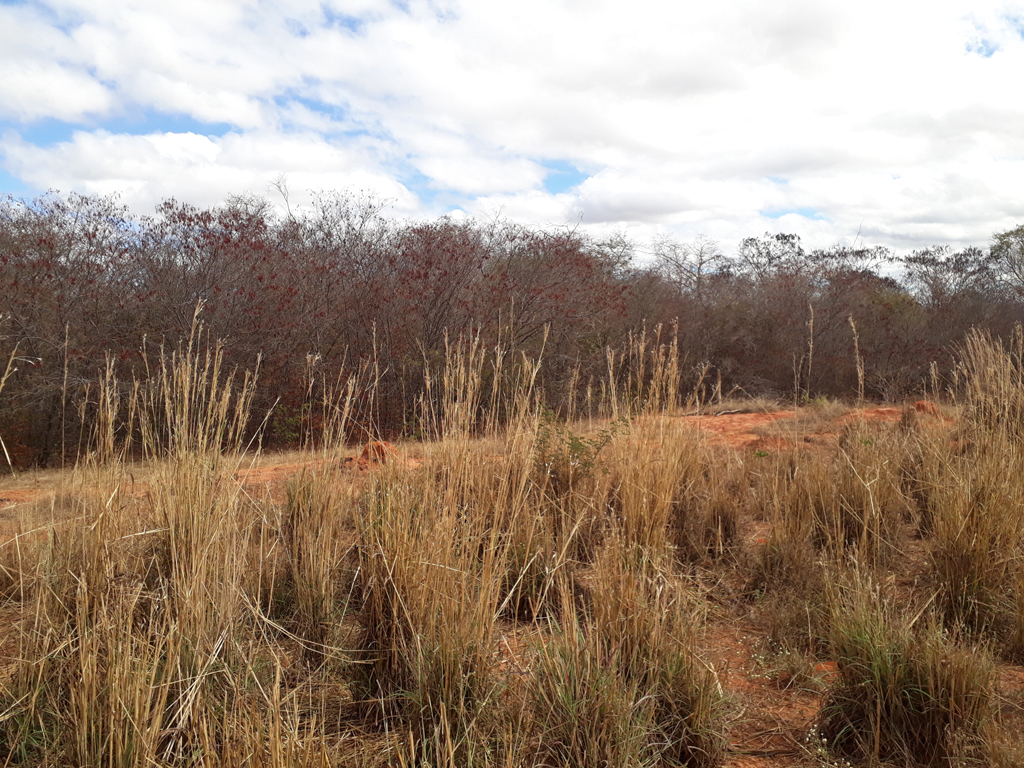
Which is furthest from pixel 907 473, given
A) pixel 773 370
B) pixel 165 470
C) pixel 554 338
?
pixel 773 370

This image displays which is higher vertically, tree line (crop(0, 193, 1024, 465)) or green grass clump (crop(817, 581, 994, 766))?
tree line (crop(0, 193, 1024, 465))

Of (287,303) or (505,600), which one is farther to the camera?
(287,303)

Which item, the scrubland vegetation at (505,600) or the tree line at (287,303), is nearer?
the scrubland vegetation at (505,600)

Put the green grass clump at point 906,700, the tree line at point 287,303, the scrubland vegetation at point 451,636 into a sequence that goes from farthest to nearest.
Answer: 1. the tree line at point 287,303
2. the green grass clump at point 906,700
3. the scrubland vegetation at point 451,636

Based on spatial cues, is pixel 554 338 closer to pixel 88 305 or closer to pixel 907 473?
pixel 88 305

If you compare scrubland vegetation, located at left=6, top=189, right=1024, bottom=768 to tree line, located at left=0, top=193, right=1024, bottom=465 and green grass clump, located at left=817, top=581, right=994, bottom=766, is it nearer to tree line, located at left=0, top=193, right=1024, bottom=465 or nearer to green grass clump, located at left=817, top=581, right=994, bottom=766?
green grass clump, located at left=817, top=581, right=994, bottom=766

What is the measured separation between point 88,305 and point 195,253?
2.14m

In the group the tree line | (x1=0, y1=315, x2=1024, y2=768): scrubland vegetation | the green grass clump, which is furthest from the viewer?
the tree line

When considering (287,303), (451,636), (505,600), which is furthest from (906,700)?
(287,303)

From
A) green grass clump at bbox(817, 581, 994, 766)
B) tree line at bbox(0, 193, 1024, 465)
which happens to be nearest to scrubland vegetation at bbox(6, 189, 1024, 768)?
green grass clump at bbox(817, 581, 994, 766)

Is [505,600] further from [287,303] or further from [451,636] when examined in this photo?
[287,303]

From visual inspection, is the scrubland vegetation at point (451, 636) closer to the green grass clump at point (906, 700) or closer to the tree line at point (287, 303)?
the green grass clump at point (906, 700)

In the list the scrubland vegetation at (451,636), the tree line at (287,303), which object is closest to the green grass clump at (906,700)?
the scrubland vegetation at (451,636)

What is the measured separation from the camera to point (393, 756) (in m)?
2.14
